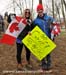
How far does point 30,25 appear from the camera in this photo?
30.9ft

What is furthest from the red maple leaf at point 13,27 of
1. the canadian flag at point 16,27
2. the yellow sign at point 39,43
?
the yellow sign at point 39,43

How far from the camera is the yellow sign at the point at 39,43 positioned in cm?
925

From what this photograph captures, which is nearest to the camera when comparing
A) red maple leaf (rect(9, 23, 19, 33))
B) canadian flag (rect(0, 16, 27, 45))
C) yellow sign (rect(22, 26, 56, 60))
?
yellow sign (rect(22, 26, 56, 60))

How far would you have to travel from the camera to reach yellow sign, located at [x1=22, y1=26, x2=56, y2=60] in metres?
9.25

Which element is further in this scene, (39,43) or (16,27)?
(16,27)

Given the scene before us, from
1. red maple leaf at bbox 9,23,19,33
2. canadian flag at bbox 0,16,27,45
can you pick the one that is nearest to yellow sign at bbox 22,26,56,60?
canadian flag at bbox 0,16,27,45

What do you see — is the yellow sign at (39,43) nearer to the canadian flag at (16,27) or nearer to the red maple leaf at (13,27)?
the canadian flag at (16,27)

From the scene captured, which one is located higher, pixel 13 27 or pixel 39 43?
pixel 13 27

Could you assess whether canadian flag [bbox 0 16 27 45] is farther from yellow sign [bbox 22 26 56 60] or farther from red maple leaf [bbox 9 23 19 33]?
yellow sign [bbox 22 26 56 60]

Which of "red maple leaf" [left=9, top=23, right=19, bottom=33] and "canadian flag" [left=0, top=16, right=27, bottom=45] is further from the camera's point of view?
"red maple leaf" [left=9, top=23, right=19, bottom=33]

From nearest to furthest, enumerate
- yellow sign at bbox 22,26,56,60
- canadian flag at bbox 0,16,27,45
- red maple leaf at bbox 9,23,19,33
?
yellow sign at bbox 22,26,56,60, canadian flag at bbox 0,16,27,45, red maple leaf at bbox 9,23,19,33

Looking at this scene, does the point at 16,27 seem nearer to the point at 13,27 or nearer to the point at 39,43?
the point at 13,27

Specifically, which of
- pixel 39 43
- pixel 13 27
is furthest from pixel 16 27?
pixel 39 43

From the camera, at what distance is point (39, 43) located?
9.39m
